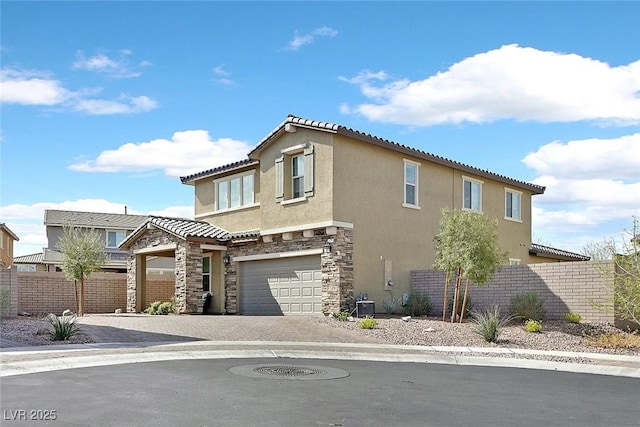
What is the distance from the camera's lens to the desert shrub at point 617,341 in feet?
55.8

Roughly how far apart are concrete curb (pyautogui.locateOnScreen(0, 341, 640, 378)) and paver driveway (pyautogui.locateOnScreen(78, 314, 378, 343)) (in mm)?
1023

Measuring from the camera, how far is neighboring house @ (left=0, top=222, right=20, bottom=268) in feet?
160

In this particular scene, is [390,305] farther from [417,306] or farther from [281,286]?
[281,286]

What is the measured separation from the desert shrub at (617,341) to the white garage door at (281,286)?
9738mm

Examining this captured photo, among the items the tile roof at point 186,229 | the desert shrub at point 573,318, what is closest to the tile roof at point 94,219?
the tile roof at point 186,229

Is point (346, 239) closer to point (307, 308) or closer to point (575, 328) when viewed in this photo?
point (307, 308)

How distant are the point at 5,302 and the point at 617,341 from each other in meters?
19.1

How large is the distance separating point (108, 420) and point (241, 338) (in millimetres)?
10195

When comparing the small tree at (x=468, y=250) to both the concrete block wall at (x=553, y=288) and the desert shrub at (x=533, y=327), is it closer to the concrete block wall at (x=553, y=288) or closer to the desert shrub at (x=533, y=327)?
the concrete block wall at (x=553, y=288)

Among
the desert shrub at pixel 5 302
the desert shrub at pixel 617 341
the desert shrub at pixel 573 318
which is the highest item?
the desert shrub at pixel 5 302

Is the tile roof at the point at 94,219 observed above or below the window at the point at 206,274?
above

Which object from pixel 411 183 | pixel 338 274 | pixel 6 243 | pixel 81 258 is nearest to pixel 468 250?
pixel 338 274

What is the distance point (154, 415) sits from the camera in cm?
810

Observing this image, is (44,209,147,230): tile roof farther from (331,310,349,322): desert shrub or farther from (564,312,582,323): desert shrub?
(564,312,582,323): desert shrub
